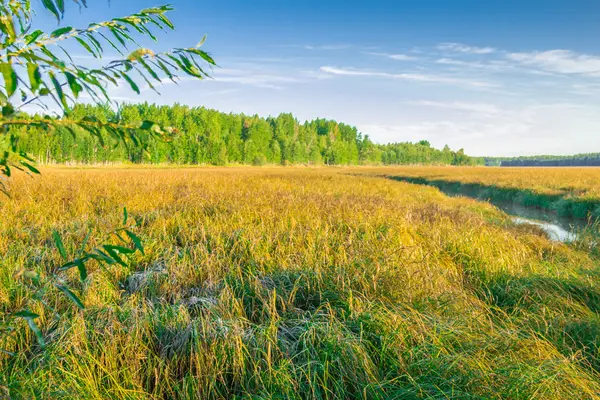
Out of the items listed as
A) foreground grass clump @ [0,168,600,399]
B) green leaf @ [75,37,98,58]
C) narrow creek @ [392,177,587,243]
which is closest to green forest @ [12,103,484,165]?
narrow creek @ [392,177,587,243]

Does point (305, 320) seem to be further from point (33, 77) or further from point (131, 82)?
point (33, 77)

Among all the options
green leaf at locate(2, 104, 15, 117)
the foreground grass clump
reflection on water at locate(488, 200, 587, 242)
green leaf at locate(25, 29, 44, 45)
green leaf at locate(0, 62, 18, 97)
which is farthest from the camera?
reflection on water at locate(488, 200, 587, 242)

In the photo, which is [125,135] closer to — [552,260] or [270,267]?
[270,267]

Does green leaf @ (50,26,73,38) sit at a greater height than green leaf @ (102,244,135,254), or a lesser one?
greater

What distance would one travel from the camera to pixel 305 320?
2750mm

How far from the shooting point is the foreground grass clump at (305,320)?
2109 mm

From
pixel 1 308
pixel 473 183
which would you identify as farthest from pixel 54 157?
pixel 1 308

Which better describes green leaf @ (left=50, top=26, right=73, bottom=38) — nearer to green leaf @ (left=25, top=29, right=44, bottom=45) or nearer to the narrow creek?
green leaf @ (left=25, top=29, right=44, bottom=45)

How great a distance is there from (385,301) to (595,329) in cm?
168

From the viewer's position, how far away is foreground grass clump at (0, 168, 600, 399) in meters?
2.11

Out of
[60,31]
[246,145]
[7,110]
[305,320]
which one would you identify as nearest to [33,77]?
[7,110]

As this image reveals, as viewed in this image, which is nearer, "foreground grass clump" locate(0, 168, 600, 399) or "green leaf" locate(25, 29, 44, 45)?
"green leaf" locate(25, 29, 44, 45)

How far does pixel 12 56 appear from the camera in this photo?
80 cm

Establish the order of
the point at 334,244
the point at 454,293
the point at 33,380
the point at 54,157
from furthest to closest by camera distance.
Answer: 1. the point at 54,157
2. the point at 334,244
3. the point at 454,293
4. the point at 33,380
